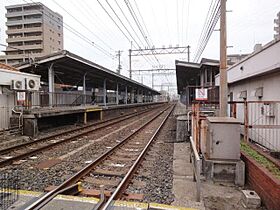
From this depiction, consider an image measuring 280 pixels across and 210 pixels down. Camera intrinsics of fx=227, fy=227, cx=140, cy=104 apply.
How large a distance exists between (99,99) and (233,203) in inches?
1150

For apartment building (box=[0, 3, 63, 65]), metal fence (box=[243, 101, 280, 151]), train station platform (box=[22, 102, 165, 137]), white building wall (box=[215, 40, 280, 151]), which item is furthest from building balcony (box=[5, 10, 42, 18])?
metal fence (box=[243, 101, 280, 151])

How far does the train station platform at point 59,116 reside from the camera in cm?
1128

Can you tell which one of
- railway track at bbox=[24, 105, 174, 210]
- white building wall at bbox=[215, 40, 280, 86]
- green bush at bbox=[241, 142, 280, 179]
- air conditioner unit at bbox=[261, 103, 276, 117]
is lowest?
railway track at bbox=[24, 105, 174, 210]

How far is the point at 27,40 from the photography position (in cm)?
7069

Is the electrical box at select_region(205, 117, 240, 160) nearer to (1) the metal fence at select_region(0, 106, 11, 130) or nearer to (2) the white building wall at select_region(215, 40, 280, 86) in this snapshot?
(2) the white building wall at select_region(215, 40, 280, 86)

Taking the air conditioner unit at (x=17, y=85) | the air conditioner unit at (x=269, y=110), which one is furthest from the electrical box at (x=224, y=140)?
the air conditioner unit at (x=17, y=85)

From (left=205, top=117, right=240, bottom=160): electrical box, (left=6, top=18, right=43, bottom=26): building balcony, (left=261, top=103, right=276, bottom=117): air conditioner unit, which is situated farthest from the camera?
(left=6, top=18, right=43, bottom=26): building balcony

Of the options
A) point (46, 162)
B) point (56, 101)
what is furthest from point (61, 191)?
point (56, 101)

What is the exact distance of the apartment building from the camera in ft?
230

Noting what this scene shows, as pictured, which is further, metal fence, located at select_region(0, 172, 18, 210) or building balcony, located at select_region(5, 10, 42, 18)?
building balcony, located at select_region(5, 10, 42, 18)

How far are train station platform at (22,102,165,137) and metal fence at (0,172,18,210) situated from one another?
230 inches

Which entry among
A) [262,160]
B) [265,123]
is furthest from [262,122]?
[262,160]

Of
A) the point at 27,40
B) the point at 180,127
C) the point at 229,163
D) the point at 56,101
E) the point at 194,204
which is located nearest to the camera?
the point at 194,204

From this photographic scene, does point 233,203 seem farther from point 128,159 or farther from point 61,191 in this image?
point 128,159
